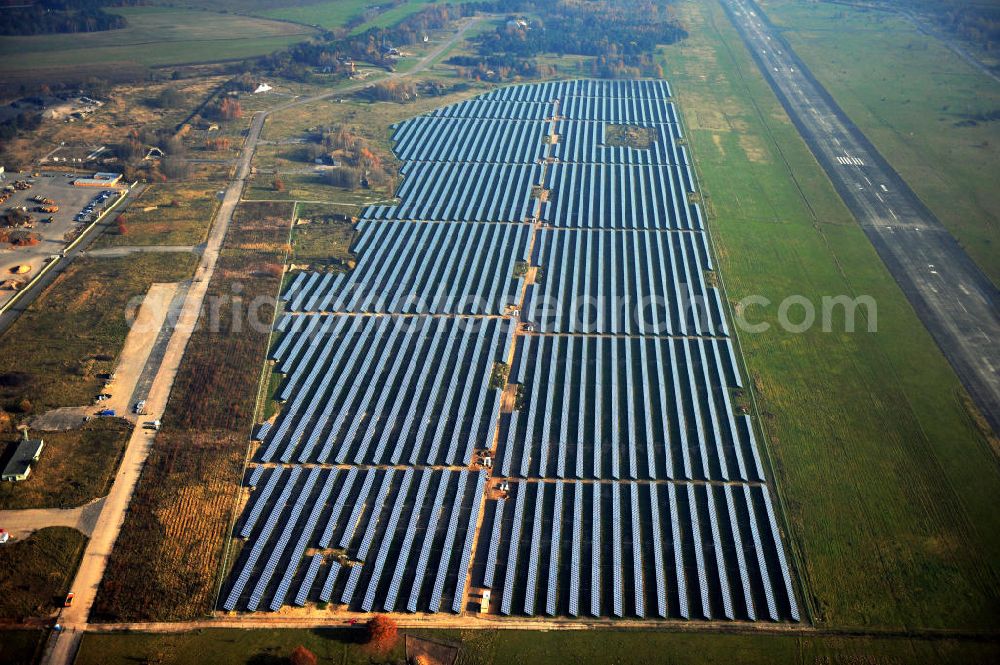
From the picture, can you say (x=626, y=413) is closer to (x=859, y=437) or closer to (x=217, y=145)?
(x=859, y=437)

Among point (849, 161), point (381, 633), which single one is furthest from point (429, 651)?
point (849, 161)

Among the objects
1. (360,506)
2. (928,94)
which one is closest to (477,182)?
(360,506)

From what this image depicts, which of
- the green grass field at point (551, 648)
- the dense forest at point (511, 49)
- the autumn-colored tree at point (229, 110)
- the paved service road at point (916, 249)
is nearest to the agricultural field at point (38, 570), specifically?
the green grass field at point (551, 648)

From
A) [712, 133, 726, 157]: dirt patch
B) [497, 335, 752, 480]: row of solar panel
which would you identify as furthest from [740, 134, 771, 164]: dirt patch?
[497, 335, 752, 480]: row of solar panel

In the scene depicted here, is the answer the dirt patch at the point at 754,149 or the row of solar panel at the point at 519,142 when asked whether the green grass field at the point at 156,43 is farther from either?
the dirt patch at the point at 754,149

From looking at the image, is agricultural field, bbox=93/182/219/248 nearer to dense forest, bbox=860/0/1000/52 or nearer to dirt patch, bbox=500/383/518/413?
dirt patch, bbox=500/383/518/413

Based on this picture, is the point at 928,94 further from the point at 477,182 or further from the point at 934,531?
the point at 934,531
